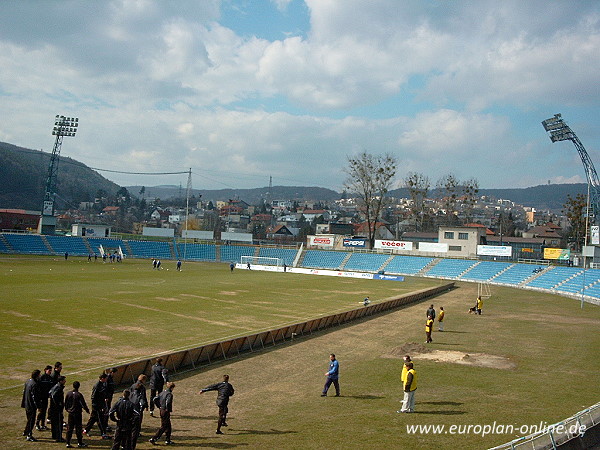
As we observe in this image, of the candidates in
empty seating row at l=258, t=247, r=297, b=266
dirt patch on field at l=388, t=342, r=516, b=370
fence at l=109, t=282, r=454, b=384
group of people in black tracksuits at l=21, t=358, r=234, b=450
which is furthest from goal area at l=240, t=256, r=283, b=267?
group of people in black tracksuits at l=21, t=358, r=234, b=450

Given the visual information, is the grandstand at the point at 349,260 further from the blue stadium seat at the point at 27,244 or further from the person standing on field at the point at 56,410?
the person standing on field at the point at 56,410

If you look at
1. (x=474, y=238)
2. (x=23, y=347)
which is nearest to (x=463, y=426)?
(x=23, y=347)

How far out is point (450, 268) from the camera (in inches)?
3314

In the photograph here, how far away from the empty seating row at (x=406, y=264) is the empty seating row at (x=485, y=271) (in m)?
8.63

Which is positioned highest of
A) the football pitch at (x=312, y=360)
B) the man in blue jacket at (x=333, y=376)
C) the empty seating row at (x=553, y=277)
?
the empty seating row at (x=553, y=277)

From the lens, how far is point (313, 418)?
1454 centimetres

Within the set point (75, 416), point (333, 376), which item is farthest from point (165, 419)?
point (333, 376)

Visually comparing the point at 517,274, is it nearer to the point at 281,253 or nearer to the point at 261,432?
the point at 281,253

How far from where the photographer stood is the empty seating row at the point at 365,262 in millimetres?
88319

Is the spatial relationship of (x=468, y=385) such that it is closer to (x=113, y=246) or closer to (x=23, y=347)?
(x=23, y=347)

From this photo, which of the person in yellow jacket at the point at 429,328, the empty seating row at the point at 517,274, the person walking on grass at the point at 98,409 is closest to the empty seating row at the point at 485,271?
Answer: the empty seating row at the point at 517,274

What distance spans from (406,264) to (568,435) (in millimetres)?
78231

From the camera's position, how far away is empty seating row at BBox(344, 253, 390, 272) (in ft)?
290

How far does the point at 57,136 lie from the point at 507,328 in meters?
94.4
